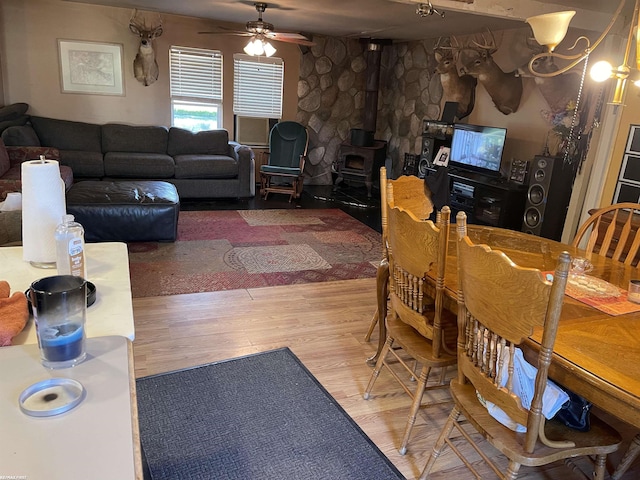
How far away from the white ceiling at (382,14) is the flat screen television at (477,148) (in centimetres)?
111

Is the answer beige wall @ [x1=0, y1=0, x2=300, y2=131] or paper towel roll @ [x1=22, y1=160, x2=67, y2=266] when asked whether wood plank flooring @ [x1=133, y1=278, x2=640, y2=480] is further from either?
beige wall @ [x1=0, y1=0, x2=300, y2=131]

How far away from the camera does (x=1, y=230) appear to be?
2408mm

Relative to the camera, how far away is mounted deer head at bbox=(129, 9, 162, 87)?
6023mm

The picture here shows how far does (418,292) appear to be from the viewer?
1.94 meters

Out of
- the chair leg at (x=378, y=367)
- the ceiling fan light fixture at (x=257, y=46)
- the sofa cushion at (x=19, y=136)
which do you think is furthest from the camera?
the sofa cushion at (x=19, y=136)

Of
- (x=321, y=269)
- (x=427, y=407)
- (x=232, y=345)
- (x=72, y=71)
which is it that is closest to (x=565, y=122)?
(x=321, y=269)

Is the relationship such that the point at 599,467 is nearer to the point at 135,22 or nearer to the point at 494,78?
the point at 494,78

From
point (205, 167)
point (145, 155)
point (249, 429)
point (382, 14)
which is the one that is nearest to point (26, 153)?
point (145, 155)

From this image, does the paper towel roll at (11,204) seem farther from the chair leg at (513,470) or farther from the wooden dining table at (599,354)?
the chair leg at (513,470)

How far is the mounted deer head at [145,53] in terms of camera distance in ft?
19.8

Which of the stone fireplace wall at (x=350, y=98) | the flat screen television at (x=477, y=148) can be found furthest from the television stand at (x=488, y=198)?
the stone fireplace wall at (x=350, y=98)

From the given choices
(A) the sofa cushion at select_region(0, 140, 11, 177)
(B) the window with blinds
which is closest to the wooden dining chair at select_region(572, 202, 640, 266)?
(A) the sofa cushion at select_region(0, 140, 11, 177)

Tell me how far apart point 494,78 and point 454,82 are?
67 centimetres

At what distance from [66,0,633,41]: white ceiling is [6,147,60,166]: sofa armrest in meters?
1.96
